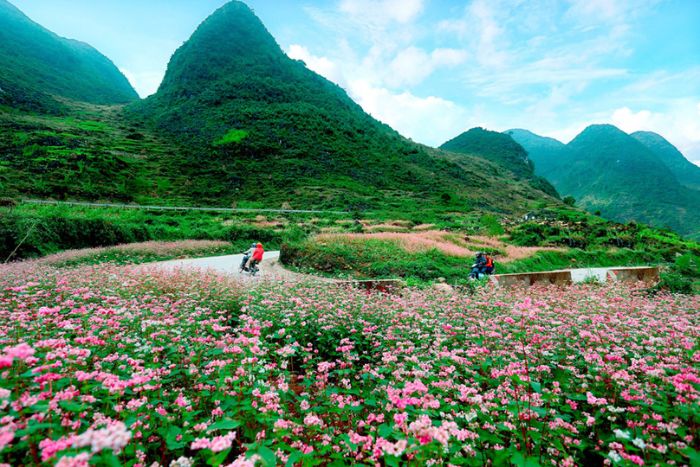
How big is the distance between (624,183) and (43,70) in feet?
687

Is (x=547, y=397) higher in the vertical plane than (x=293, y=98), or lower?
lower

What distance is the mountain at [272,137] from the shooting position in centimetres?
5688

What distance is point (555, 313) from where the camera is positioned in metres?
5.48

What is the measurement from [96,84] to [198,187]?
357ft

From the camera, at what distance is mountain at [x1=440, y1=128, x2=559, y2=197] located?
12406 centimetres

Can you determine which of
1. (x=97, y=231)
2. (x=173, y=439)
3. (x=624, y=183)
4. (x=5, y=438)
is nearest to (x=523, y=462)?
(x=173, y=439)

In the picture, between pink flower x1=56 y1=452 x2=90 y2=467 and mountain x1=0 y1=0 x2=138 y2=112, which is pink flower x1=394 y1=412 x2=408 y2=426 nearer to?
pink flower x1=56 y1=452 x2=90 y2=467

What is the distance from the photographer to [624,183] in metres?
132

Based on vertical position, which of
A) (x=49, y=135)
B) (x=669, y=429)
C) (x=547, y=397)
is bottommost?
(x=547, y=397)

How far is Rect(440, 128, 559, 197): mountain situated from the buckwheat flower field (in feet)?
415

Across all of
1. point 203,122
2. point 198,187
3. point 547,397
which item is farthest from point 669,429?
point 203,122

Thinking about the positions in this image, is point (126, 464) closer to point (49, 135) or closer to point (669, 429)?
point (669, 429)

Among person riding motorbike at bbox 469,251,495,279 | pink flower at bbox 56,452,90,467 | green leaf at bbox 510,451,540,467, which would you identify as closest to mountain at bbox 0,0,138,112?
person riding motorbike at bbox 469,251,495,279

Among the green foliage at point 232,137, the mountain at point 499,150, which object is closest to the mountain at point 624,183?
the mountain at point 499,150
